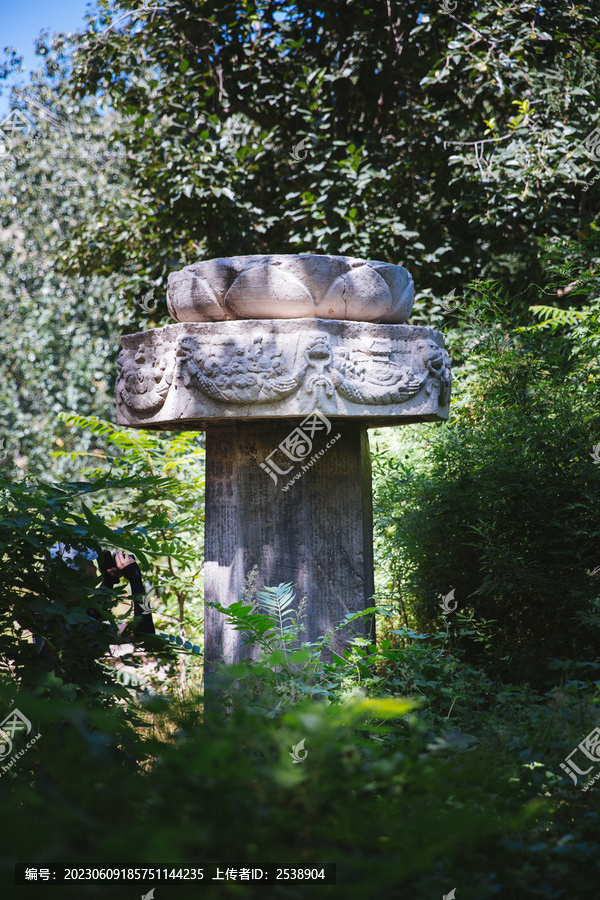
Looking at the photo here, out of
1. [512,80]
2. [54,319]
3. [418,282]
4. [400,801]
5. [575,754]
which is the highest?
[512,80]

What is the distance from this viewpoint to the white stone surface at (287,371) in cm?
300

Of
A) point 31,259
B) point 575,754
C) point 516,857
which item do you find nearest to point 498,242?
point 575,754

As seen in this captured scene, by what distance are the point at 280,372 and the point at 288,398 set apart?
11 cm

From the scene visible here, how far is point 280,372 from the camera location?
3.00m

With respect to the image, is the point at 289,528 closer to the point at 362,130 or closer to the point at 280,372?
the point at 280,372

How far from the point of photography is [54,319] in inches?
377

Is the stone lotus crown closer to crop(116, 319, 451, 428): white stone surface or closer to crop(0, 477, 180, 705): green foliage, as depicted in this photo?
crop(116, 319, 451, 428): white stone surface

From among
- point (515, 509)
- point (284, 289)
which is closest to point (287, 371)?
point (284, 289)

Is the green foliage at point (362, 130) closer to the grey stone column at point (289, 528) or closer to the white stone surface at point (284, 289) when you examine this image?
the white stone surface at point (284, 289)

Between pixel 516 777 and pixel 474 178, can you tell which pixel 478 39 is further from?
pixel 516 777

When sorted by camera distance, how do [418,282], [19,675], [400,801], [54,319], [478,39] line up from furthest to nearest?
1. [54,319]
2. [418,282]
3. [478,39]
4. [19,675]
5. [400,801]

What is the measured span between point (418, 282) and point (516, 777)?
206 inches

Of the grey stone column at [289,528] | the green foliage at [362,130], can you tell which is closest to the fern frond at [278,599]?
the grey stone column at [289,528]

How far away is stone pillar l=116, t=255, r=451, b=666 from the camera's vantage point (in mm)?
3039
